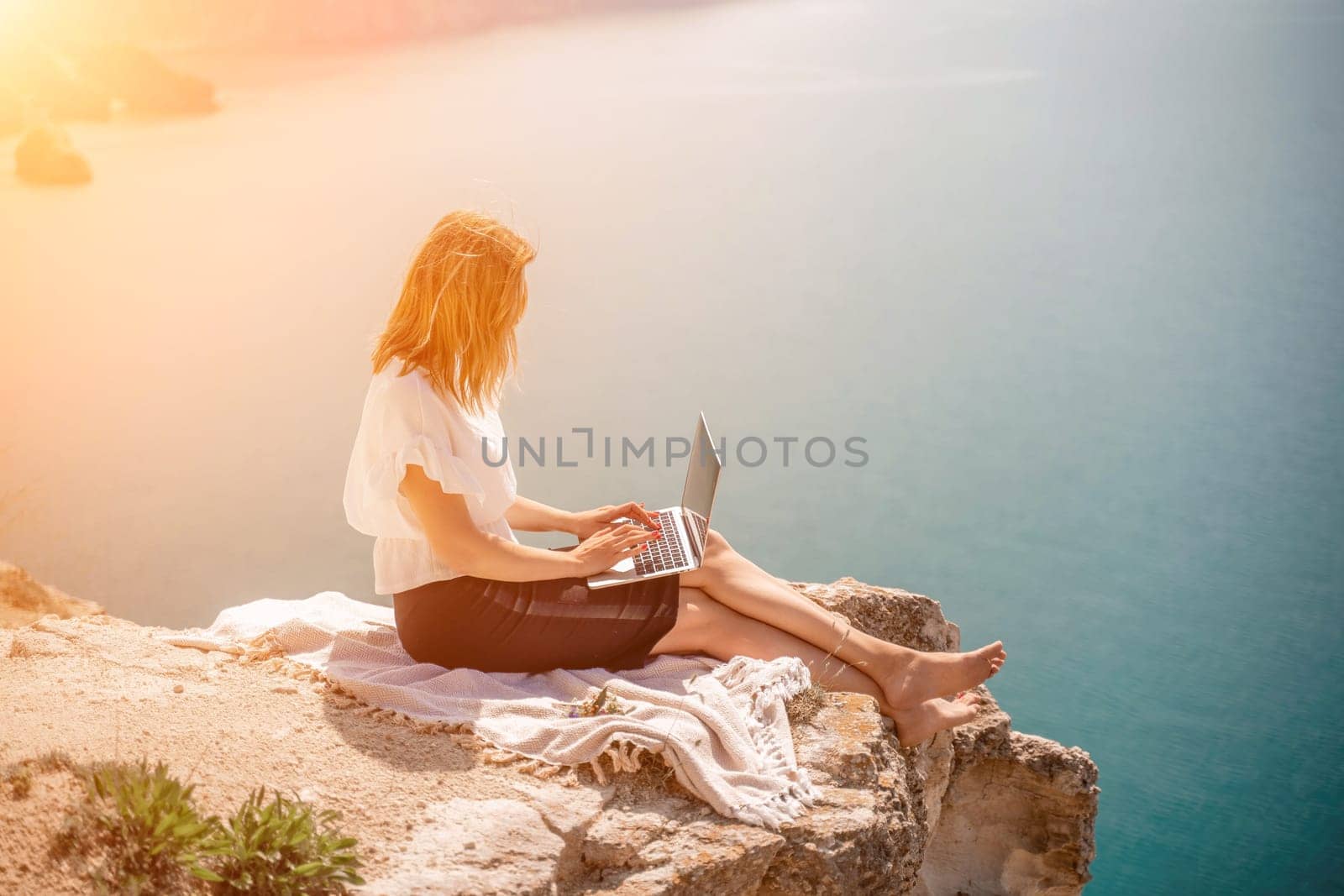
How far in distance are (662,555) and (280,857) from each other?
1.11 meters

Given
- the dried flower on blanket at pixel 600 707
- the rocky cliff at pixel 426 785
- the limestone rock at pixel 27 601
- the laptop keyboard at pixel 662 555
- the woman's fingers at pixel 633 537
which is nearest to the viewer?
the rocky cliff at pixel 426 785

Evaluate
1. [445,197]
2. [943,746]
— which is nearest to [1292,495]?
[943,746]

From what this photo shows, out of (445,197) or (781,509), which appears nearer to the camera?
(781,509)

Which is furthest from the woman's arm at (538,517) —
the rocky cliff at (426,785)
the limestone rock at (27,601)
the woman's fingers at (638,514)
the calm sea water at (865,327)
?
the calm sea water at (865,327)

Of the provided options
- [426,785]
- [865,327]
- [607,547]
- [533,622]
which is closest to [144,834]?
[426,785]

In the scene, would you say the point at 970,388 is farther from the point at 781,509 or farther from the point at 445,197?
the point at 445,197

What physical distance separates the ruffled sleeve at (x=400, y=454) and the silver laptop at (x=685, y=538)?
39 cm

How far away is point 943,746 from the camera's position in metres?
3.23

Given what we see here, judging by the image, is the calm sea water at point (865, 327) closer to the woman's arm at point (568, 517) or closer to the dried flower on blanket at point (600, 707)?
the woman's arm at point (568, 517)

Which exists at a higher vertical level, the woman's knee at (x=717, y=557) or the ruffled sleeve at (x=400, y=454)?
the ruffled sleeve at (x=400, y=454)

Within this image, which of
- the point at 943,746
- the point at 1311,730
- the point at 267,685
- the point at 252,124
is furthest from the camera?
the point at 252,124

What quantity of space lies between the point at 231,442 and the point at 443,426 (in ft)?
14.5

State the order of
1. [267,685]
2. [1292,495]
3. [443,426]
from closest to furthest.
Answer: [443,426]
[267,685]
[1292,495]

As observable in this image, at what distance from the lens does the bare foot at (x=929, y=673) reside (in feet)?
9.07
